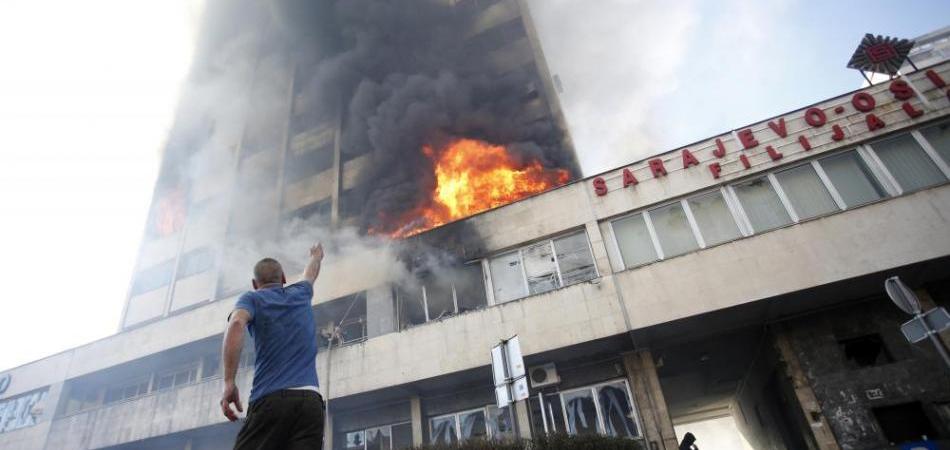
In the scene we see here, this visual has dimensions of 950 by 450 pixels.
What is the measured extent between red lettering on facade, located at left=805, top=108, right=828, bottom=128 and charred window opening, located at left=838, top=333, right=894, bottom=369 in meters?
5.49

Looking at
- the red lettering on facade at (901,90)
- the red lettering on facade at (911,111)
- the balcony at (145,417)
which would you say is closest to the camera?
the red lettering on facade at (911,111)

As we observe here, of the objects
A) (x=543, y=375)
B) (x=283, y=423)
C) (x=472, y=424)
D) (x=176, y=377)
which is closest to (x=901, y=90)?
(x=543, y=375)

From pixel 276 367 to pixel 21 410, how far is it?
28.3 meters

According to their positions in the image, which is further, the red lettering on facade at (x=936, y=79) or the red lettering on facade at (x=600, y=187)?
the red lettering on facade at (x=600, y=187)

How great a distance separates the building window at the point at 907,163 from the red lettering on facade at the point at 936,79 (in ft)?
5.14

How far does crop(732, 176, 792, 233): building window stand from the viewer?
37.9 feet

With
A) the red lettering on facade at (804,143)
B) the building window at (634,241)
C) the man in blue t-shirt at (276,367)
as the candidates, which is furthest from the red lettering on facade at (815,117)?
the man in blue t-shirt at (276,367)

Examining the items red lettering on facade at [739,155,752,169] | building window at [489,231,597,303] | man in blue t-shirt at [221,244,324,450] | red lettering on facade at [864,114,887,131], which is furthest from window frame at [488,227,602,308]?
man in blue t-shirt at [221,244,324,450]

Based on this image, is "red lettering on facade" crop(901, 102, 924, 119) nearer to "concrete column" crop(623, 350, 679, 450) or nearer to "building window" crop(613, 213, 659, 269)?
"building window" crop(613, 213, 659, 269)

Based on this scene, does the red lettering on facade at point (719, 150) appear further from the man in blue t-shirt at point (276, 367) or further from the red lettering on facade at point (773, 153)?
the man in blue t-shirt at point (276, 367)

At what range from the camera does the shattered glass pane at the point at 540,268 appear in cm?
1322

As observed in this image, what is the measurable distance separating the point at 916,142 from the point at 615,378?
9.60 meters

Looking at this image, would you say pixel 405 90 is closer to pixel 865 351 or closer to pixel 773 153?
pixel 773 153

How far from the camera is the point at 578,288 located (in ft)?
40.0
